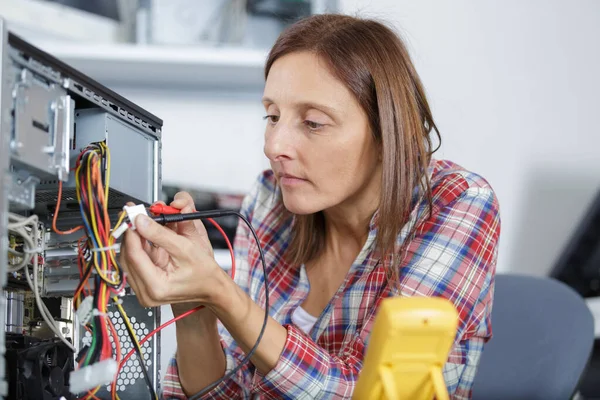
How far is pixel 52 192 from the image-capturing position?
861 millimetres

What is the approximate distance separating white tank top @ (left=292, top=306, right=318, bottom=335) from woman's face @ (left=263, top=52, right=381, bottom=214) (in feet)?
0.76

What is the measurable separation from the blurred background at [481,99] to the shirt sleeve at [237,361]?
0.50 metres

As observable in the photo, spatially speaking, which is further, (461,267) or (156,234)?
(461,267)

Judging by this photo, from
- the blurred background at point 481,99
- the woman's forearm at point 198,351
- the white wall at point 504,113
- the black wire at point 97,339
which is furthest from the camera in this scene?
the white wall at point 504,113

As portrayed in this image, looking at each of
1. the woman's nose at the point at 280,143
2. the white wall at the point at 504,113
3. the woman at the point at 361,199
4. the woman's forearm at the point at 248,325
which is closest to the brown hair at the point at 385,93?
the woman at the point at 361,199

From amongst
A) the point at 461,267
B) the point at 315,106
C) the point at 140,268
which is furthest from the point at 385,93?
the point at 140,268

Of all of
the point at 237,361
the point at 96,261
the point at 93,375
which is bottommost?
the point at 237,361

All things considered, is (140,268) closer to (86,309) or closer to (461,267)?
(86,309)

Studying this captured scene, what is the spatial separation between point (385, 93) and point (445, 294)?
338 millimetres

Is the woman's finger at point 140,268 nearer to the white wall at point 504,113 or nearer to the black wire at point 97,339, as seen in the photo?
the black wire at point 97,339

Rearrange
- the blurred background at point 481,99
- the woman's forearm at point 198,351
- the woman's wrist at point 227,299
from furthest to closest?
the blurred background at point 481,99
the woman's forearm at point 198,351
the woman's wrist at point 227,299

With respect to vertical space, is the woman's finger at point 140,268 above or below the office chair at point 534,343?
above

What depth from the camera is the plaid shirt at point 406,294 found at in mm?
967

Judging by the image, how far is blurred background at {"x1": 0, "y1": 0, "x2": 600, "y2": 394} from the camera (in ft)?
6.63
